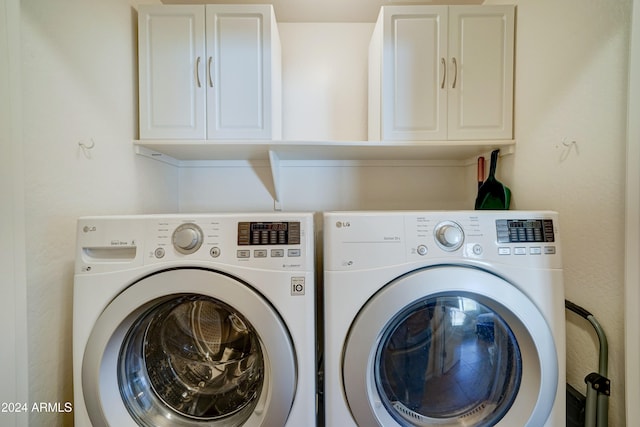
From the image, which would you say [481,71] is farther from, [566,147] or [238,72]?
[238,72]

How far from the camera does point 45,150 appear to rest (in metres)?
0.77

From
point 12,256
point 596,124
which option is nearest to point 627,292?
point 596,124

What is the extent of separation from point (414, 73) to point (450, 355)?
3.51ft

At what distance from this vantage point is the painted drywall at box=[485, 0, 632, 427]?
0.74 metres

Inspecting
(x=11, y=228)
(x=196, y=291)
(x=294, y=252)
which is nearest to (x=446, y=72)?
(x=294, y=252)

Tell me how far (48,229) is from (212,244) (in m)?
0.50

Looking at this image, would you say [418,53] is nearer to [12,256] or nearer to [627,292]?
[627,292]

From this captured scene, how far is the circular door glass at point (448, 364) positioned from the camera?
2.53ft

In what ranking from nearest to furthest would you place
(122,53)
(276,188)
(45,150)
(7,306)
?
(7,306)
(45,150)
(122,53)
(276,188)

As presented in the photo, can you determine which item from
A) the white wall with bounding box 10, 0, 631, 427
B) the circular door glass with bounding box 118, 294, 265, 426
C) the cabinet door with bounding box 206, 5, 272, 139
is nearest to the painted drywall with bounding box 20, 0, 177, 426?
the white wall with bounding box 10, 0, 631, 427

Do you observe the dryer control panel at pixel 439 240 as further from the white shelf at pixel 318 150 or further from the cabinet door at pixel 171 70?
the cabinet door at pixel 171 70

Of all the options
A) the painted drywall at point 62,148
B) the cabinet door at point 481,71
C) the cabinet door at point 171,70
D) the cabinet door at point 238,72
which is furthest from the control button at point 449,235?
the painted drywall at point 62,148

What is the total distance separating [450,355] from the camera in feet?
2.64

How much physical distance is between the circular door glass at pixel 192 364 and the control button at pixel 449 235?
602mm
